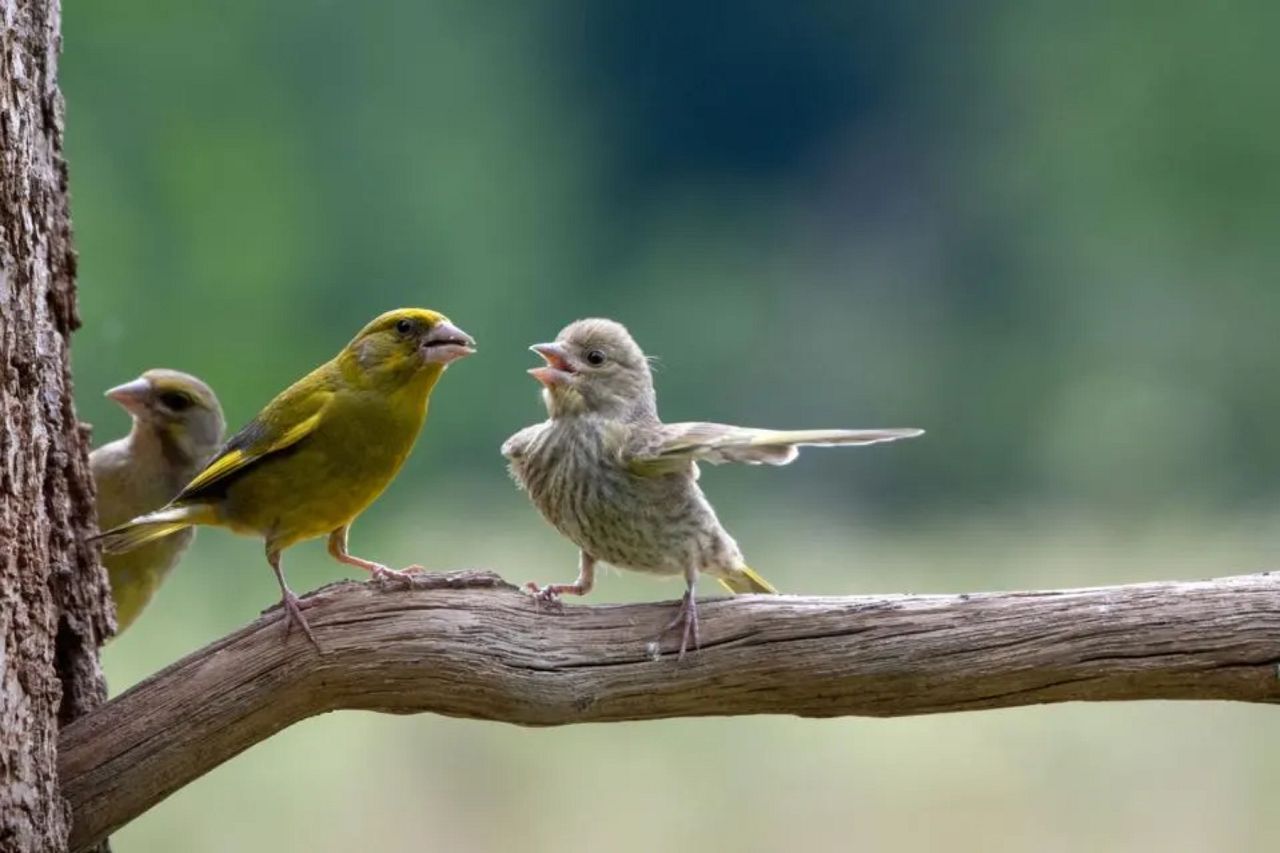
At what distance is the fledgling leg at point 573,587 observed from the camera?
3.22 metres

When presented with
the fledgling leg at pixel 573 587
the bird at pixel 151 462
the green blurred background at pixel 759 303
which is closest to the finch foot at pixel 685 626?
the fledgling leg at pixel 573 587

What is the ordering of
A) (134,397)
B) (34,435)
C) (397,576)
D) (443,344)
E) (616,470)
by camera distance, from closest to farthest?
(34,435) < (397,576) < (443,344) < (616,470) < (134,397)

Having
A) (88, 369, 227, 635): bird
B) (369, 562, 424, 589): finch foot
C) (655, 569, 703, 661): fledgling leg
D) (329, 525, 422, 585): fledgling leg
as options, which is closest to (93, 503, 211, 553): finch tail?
(329, 525, 422, 585): fledgling leg

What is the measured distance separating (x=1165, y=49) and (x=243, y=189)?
4704 millimetres

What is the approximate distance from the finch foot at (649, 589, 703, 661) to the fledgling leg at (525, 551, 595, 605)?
0.21 m

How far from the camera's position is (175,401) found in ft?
13.3

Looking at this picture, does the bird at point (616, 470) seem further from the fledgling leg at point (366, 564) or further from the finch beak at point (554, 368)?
the fledgling leg at point (366, 564)

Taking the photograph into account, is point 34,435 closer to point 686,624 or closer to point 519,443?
point 519,443

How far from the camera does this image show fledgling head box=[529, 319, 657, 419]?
3635 mm

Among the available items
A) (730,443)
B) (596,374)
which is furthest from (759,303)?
(730,443)

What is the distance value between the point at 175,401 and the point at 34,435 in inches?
38.2

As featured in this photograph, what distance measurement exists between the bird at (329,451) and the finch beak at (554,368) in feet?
0.98

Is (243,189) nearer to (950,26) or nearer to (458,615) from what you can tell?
(950,26)

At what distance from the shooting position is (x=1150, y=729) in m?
5.30
